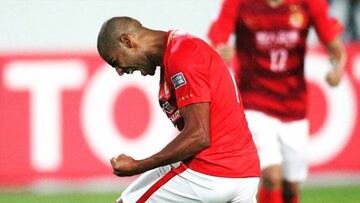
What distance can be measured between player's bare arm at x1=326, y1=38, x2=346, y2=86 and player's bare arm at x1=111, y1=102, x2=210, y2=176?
277cm

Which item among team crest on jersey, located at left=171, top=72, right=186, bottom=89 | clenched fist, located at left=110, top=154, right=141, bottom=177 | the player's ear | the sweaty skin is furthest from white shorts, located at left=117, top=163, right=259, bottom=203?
the player's ear

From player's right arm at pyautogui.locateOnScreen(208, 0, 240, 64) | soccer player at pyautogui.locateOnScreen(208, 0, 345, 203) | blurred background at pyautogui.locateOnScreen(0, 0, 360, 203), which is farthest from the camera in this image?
blurred background at pyautogui.locateOnScreen(0, 0, 360, 203)

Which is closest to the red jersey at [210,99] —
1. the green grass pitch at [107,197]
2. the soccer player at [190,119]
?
the soccer player at [190,119]

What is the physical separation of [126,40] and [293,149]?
2.91m

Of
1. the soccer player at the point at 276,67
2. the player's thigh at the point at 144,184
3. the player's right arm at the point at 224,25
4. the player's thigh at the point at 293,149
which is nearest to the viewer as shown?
the player's thigh at the point at 144,184

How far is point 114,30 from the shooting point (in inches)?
272

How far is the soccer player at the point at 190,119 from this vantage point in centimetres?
678

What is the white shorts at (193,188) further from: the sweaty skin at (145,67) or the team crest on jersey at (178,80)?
the team crest on jersey at (178,80)

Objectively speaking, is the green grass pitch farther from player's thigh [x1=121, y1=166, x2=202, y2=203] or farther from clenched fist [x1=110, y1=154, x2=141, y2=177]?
clenched fist [x1=110, y1=154, x2=141, y2=177]

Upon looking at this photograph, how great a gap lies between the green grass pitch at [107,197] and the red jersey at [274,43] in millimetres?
2211

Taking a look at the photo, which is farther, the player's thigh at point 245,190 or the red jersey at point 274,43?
the red jersey at point 274,43

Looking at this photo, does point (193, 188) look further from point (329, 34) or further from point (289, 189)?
point (329, 34)

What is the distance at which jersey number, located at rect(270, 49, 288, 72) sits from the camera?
936 centimetres

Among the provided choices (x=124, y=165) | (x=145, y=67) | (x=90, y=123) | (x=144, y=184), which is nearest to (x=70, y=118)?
(x=90, y=123)
